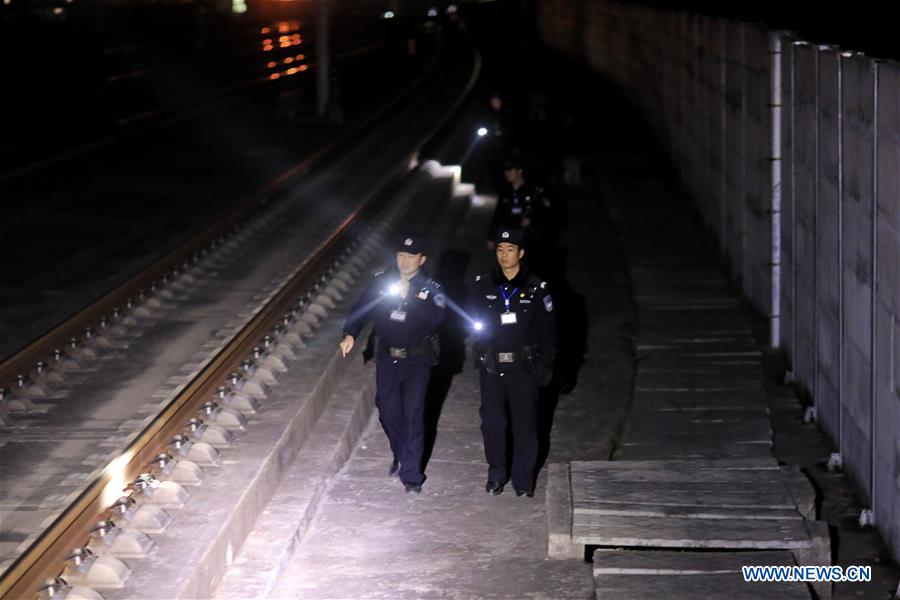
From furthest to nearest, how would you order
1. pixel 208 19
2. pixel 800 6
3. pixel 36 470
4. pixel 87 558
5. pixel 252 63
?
pixel 208 19 < pixel 252 63 < pixel 800 6 < pixel 36 470 < pixel 87 558

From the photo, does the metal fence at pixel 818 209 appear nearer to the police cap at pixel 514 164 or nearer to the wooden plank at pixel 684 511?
the wooden plank at pixel 684 511

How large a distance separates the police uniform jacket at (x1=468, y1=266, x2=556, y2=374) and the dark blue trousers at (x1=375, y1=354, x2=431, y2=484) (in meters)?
0.52

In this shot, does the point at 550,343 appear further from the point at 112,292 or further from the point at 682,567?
the point at 112,292

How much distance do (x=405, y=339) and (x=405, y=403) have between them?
0.49 metres

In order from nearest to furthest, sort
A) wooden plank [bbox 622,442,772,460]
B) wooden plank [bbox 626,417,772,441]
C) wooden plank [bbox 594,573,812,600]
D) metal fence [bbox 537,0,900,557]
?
1. wooden plank [bbox 594,573,812,600]
2. metal fence [bbox 537,0,900,557]
3. wooden plank [bbox 622,442,772,460]
4. wooden plank [bbox 626,417,772,441]

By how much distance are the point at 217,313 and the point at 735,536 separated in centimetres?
756

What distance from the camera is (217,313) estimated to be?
14.7 meters

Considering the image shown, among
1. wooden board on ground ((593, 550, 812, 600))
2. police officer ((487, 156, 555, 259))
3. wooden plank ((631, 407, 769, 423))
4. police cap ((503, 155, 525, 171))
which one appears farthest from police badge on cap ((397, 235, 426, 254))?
police cap ((503, 155, 525, 171))

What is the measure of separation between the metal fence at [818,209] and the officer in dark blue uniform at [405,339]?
3000 mm

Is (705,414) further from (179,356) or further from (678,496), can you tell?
(179,356)

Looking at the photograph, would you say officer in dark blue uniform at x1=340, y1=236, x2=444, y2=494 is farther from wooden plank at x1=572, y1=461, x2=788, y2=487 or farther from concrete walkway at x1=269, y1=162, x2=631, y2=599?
wooden plank at x1=572, y1=461, x2=788, y2=487

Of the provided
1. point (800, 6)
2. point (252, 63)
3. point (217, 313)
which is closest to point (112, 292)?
point (217, 313)

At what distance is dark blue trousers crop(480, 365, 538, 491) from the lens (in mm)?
9555

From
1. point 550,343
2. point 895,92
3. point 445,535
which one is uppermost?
point 895,92
